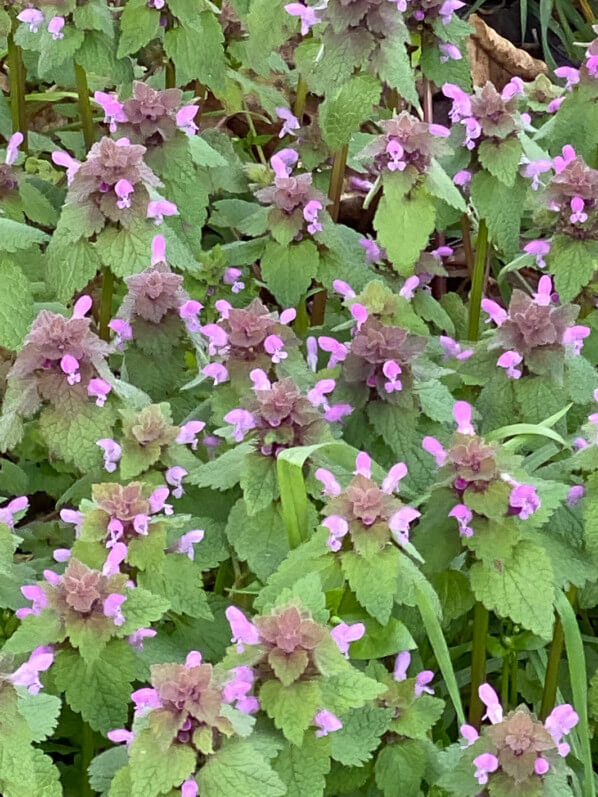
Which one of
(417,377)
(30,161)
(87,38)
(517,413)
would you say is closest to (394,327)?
(417,377)

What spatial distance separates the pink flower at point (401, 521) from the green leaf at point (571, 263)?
0.78m

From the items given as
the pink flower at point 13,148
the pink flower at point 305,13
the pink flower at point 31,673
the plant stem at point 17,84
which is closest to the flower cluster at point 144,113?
the pink flower at point 13,148

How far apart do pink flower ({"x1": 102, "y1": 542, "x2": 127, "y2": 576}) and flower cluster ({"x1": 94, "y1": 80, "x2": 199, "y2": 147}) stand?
0.91 m

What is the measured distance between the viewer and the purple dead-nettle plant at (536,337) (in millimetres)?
1801

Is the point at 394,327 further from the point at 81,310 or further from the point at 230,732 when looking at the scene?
the point at 230,732

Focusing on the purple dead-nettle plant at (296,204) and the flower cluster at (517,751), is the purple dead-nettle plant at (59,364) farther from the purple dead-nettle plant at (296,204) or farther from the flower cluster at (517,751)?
the flower cluster at (517,751)

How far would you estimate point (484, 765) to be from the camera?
4.45ft

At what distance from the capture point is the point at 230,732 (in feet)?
3.81

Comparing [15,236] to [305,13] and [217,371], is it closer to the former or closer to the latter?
[217,371]

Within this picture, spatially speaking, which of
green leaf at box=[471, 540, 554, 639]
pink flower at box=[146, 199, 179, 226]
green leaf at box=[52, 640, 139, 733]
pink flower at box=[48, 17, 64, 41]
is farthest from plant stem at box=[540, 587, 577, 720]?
pink flower at box=[48, 17, 64, 41]

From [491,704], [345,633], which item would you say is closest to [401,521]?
[345,633]

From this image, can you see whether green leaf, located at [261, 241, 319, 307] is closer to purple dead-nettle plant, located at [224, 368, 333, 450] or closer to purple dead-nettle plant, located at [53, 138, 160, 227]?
purple dead-nettle plant, located at [53, 138, 160, 227]

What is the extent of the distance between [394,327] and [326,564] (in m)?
0.47

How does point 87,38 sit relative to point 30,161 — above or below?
above
